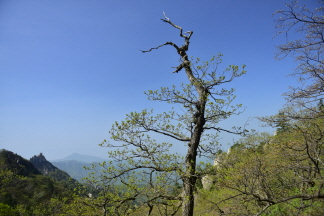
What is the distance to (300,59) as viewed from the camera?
234 inches

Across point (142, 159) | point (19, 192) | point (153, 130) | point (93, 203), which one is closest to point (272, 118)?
point (153, 130)

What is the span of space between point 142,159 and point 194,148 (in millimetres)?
1674

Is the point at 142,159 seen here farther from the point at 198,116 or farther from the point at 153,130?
the point at 198,116

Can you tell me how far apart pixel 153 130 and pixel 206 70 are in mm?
2604

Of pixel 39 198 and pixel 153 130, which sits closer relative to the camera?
pixel 153 130

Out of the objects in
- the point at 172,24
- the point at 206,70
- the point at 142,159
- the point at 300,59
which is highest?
the point at 172,24

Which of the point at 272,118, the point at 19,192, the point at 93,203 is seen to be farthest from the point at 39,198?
the point at 272,118

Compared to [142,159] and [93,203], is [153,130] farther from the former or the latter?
[93,203]

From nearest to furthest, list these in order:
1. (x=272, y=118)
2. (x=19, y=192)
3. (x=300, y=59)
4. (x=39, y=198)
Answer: (x=300, y=59) → (x=272, y=118) → (x=39, y=198) → (x=19, y=192)

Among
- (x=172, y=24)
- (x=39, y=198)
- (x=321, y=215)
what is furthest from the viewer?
(x=39, y=198)

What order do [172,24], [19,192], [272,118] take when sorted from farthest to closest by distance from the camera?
[19,192]
[172,24]
[272,118]

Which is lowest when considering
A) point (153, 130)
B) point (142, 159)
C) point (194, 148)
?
point (142, 159)

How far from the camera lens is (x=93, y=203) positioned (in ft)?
18.5

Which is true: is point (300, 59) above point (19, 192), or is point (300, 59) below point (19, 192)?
above
